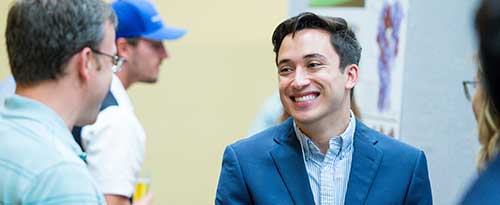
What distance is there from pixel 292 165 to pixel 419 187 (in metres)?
0.37

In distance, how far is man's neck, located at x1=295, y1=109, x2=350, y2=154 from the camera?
240cm

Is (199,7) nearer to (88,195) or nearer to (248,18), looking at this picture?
(248,18)

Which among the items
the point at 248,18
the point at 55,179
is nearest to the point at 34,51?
the point at 55,179

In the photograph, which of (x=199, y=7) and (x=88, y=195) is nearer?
(x=88, y=195)

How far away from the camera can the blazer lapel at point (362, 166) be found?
91.8 inches

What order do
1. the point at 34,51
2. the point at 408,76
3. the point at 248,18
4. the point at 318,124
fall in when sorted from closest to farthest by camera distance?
1. the point at 34,51
2. the point at 318,124
3. the point at 408,76
4. the point at 248,18

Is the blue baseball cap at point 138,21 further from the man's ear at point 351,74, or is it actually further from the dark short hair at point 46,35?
the dark short hair at point 46,35

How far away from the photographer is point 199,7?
16.5 feet

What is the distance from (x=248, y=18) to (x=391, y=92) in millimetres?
1278

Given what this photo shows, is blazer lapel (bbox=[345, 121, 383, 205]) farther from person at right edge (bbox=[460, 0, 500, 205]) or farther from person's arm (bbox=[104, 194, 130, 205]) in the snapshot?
person at right edge (bbox=[460, 0, 500, 205])

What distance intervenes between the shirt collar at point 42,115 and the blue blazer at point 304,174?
743mm

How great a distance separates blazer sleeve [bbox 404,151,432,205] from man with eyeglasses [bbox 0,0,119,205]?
97 centimetres

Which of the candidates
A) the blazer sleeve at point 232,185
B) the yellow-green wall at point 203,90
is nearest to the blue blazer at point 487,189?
the blazer sleeve at point 232,185

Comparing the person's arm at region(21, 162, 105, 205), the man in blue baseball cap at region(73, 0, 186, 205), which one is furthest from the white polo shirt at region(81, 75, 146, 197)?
the person's arm at region(21, 162, 105, 205)
